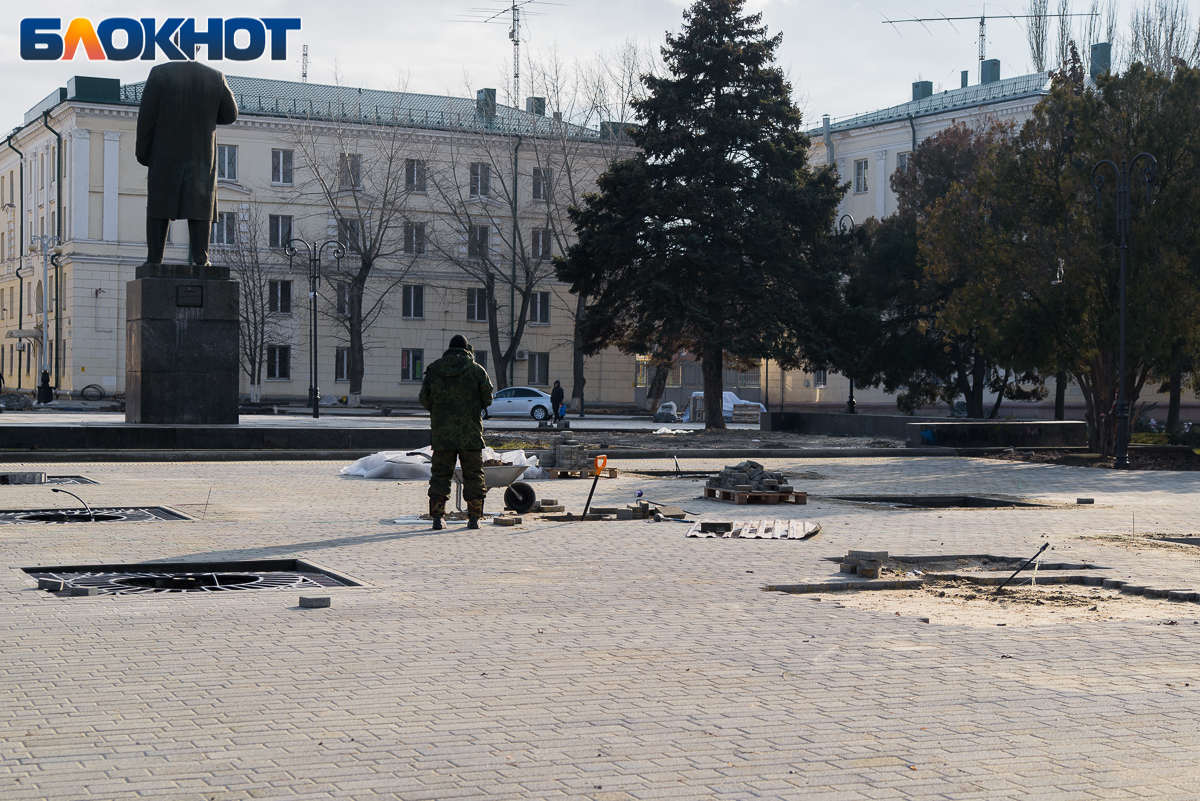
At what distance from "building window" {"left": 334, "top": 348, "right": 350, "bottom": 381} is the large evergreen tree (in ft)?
90.5

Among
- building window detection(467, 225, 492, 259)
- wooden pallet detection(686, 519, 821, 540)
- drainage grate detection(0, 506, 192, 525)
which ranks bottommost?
wooden pallet detection(686, 519, 821, 540)

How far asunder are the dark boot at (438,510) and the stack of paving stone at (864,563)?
442 cm

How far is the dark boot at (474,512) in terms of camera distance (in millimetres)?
12805

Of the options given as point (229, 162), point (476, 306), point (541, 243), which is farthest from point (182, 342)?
point (476, 306)

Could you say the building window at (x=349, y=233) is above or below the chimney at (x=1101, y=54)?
below

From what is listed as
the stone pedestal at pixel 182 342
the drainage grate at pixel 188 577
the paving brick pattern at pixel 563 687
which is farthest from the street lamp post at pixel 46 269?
the paving brick pattern at pixel 563 687

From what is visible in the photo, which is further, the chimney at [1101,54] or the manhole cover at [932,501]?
the chimney at [1101,54]

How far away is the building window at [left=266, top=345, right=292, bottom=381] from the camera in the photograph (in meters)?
62.3

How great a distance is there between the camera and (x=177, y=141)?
2242cm

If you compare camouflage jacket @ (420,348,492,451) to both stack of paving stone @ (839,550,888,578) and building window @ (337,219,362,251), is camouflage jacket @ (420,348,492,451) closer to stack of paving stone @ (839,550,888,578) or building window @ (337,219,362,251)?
stack of paving stone @ (839,550,888,578)

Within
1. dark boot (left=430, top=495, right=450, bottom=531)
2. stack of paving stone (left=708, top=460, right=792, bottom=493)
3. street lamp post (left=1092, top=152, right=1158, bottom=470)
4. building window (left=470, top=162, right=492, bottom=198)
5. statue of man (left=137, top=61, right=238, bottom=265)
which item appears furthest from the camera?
building window (left=470, top=162, right=492, bottom=198)

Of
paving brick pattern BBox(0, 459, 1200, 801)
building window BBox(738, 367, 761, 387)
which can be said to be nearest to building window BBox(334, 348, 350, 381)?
building window BBox(738, 367, 761, 387)

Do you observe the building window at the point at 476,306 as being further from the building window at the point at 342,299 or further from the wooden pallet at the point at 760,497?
the wooden pallet at the point at 760,497

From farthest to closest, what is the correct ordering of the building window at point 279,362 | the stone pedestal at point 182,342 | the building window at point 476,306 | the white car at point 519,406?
the building window at point 476,306
the building window at point 279,362
the white car at point 519,406
the stone pedestal at point 182,342
